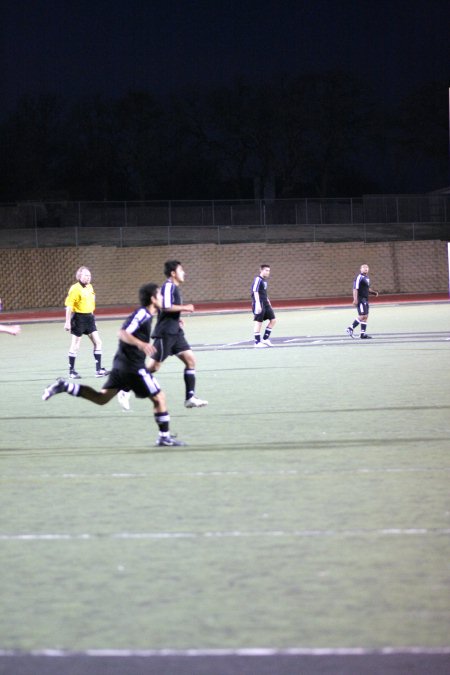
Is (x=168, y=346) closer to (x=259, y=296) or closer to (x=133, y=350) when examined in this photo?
(x=133, y=350)

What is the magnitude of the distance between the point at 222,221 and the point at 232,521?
168ft

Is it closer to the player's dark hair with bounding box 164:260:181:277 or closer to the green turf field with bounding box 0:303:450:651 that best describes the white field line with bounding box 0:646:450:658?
the green turf field with bounding box 0:303:450:651

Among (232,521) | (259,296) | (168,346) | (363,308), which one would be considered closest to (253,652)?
(232,521)

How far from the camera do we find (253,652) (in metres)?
4.95

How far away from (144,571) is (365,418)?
6793 millimetres

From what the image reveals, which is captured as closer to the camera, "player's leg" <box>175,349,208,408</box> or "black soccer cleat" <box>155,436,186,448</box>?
"black soccer cleat" <box>155,436,186,448</box>

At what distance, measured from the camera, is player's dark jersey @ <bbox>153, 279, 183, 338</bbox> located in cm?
1440

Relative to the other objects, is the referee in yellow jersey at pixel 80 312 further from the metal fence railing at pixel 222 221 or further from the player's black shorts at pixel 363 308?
the metal fence railing at pixel 222 221

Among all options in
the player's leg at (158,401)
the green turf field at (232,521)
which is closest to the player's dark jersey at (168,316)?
the green turf field at (232,521)

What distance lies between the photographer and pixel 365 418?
12.8 m

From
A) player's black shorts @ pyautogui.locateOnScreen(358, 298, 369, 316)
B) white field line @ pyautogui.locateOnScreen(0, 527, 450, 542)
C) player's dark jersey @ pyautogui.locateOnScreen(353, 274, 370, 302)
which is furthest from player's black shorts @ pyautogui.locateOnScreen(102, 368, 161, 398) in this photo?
player's dark jersey @ pyautogui.locateOnScreen(353, 274, 370, 302)

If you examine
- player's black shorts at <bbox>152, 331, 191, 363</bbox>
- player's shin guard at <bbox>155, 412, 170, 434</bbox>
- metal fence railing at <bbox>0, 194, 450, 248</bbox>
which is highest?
metal fence railing at <bbox>0, 194, 450, 248</bbox>

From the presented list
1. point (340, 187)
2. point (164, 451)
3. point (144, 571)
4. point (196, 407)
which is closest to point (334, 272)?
point (340, 187)

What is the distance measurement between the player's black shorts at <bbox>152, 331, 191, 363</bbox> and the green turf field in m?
0.78
